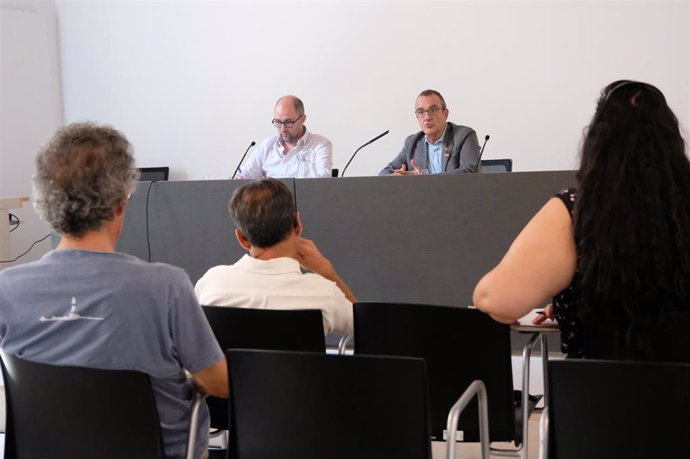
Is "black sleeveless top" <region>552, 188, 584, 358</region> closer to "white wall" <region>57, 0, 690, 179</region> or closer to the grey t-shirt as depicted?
the grey t-shirt

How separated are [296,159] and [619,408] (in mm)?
4089

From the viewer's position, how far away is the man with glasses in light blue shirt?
5.36 m

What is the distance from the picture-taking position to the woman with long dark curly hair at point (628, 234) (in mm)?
1661

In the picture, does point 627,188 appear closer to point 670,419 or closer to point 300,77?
point 670,419

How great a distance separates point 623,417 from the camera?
1.51 metres

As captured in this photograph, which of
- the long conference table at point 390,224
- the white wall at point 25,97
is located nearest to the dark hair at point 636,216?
the long conference table at point 390,224

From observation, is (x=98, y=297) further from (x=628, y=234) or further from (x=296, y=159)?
(x=296, y=159)

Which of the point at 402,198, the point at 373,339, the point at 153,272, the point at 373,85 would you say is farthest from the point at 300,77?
the point at 153,272

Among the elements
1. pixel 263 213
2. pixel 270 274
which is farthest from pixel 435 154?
pixel 270 274

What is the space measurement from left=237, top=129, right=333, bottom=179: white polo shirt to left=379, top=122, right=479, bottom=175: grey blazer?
0.43m

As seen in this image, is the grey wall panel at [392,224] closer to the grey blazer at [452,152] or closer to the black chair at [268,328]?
the grey blazer at [452,152]

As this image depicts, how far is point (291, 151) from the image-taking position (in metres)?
5.45

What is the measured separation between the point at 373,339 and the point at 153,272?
0.71m

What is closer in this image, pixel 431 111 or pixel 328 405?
pixel 328 405
